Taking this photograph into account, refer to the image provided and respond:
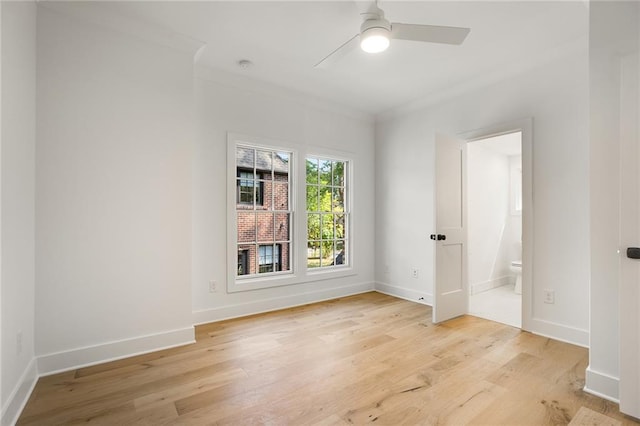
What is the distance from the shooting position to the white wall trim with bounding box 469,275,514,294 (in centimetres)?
480

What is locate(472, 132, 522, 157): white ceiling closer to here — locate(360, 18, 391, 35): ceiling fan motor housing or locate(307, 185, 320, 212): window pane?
locate(307, 185, 320, 212): window pane

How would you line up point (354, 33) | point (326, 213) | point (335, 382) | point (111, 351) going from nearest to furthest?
point (335, 382), point (111, 351), point (354, 33), point (326, 213)

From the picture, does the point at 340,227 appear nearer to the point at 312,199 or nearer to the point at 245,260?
the point at 312,199

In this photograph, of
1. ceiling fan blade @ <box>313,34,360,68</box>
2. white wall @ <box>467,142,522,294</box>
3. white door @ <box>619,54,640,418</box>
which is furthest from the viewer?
white wall @ <box>467,142,522,294</box>

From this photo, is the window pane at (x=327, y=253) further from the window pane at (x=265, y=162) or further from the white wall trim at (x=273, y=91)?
the white wall trim at (x=273, y=91)

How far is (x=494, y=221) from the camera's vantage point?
5250 millimetres

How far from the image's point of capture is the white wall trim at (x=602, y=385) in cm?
195

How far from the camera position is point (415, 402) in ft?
6.36

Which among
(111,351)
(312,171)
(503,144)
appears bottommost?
(111,351)

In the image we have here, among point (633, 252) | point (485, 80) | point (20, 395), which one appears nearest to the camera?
point (633, 252)

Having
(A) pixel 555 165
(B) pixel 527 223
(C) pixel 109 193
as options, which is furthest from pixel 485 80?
(C) pixel 109 193

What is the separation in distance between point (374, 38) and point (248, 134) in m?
2.11

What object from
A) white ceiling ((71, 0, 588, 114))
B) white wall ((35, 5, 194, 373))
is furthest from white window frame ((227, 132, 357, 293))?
white ceiling ((71, 0, 588, 114))

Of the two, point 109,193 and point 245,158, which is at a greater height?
point 245,158
